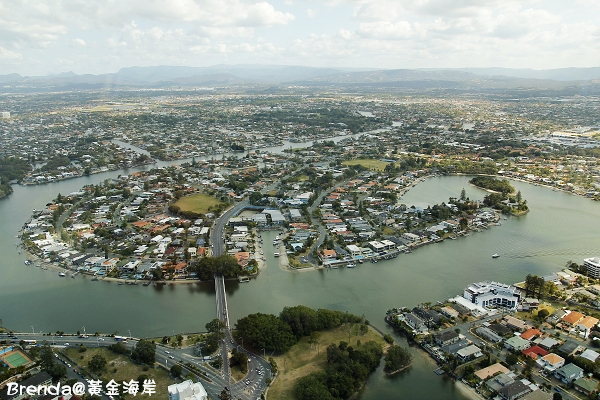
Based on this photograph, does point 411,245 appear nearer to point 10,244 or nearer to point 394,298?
point 394,298

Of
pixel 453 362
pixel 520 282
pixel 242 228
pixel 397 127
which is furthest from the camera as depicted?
pixel 397 127

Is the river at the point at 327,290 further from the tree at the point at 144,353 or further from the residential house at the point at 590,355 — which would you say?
the residential house at the point at 590,355

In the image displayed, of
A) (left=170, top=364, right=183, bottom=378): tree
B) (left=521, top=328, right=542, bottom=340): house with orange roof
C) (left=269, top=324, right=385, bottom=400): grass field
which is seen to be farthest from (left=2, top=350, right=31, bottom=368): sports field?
(left=521, top=328, right=542, bottom=340): house with orange roof

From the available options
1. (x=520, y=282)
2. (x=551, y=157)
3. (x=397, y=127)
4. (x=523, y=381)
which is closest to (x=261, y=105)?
(x=397, y=127)

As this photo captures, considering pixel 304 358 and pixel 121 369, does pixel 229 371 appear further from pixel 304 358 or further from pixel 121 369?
pixel 121 369

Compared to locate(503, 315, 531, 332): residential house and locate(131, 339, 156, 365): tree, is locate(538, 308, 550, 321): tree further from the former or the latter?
locate(131, 339, 156, 365): tree

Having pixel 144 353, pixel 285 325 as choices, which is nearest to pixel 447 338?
pixel 285 325

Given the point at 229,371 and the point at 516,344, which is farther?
the point at 516,344
